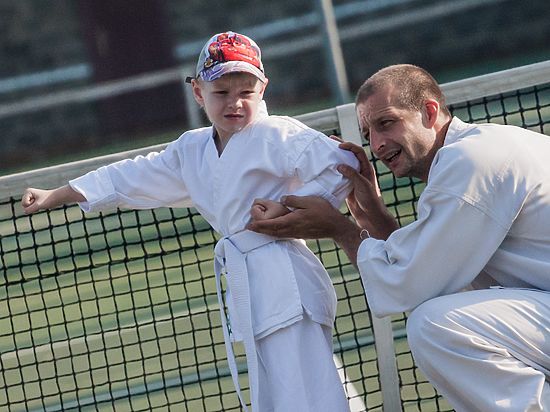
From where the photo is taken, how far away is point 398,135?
12.7ft

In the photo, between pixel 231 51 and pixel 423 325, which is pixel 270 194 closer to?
pixel 231 51

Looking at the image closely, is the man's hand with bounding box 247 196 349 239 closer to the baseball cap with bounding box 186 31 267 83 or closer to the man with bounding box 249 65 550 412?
the man with bounding box 249 65 550 412

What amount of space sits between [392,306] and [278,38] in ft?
43.5

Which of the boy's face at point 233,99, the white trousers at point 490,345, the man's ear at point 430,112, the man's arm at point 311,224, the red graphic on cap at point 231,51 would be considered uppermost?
the red graphic on cap at point 231,51

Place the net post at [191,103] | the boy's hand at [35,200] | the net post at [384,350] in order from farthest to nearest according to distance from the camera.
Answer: the net post at [191,103], the net post at [384,350], the boy's hand at [35,200]

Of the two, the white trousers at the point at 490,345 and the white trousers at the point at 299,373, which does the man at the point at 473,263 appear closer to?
the white trousers at the point at 490,345

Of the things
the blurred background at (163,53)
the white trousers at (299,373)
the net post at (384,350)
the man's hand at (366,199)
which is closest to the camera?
the white trousers at (299,373)

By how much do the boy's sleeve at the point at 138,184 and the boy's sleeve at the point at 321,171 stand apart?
0.54 m

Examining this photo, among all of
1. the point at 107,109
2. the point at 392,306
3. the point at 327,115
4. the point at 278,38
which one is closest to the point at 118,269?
the point at 327,115

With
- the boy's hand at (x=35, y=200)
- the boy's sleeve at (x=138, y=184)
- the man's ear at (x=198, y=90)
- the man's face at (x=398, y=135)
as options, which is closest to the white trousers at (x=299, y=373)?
the man's face at (x=398, y=135)

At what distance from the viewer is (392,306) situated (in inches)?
148

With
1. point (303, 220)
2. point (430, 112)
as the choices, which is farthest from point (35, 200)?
point (430, 112)

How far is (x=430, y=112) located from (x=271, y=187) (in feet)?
1.92

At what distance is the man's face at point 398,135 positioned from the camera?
3.88 metres
